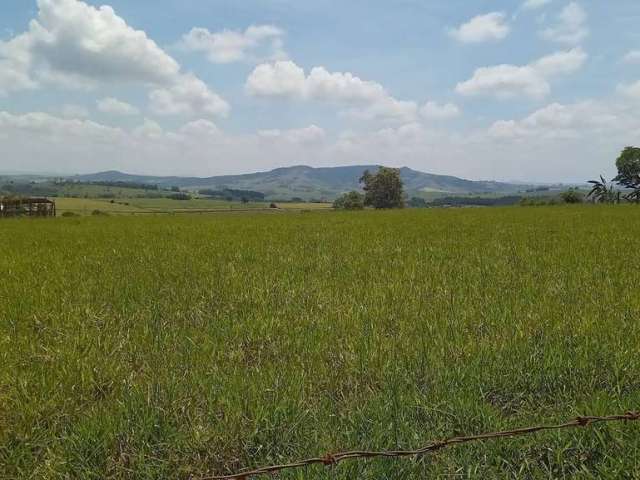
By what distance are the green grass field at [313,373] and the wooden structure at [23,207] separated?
54.0 metres

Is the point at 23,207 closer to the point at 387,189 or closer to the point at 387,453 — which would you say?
the point at 387,453

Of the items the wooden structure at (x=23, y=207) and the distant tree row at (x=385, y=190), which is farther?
the distant tree row at (x=385, y=190)

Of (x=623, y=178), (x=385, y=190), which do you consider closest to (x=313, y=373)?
(x=385, y=190)

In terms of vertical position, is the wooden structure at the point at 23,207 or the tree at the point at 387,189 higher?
the tree at the point at 387,189

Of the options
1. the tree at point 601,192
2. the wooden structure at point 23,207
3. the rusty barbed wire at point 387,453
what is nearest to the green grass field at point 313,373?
the rusty barbed wire at point 387,453

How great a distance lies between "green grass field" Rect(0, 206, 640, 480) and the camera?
305 cm

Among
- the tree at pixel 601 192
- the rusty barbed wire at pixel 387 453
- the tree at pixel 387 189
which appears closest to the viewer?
the rusty barbed wire at pixel 387 453

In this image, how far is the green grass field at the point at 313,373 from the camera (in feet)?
10.00

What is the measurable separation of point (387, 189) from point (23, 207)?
292 feet

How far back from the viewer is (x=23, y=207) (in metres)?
52.2

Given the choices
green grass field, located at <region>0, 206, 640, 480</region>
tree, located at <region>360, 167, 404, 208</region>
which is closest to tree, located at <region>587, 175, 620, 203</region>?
tree, located at <region>360, 167, 404, 208</region>

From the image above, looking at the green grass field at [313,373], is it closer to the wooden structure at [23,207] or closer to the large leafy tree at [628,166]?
the wooden structure at [23,207]

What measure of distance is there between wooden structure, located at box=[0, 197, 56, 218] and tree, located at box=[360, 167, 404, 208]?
84.8 meters

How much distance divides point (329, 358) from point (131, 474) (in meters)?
2.30
